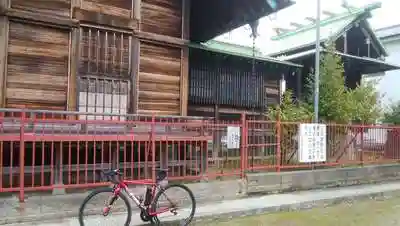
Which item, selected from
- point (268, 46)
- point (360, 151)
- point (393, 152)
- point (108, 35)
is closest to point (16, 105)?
point (108, 35)

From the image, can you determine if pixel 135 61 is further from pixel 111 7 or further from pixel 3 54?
pixel 3 54

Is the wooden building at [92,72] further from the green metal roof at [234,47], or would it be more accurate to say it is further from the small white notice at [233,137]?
the green metal roof at [234,47]

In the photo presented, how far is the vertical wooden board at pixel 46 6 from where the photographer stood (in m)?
9.88

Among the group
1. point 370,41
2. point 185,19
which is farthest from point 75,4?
point 370,41

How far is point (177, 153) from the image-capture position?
1076 centimetres

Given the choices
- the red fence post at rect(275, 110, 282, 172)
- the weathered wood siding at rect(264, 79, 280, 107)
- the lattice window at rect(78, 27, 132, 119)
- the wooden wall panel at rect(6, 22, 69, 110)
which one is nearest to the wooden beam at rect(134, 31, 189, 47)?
the lattice window at rect(78, 27, 132, 119)

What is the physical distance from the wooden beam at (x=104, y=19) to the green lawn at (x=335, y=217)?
220 inches

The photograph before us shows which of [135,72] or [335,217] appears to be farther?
[135,72]

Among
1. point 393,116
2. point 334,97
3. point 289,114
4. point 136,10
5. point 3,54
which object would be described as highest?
point 136,10

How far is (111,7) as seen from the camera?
11.1 m

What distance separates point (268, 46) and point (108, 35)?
13.8 metres

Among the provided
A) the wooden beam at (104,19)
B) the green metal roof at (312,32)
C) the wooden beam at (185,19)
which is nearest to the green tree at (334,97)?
the green metal roof at (312,32)

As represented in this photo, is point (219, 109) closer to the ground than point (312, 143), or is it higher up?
higher up

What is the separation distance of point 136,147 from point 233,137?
243cm
